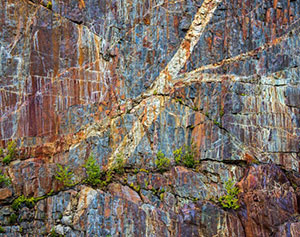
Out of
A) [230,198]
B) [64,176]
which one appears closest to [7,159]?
[64,176]

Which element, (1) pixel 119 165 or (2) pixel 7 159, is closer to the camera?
(2) pixel 7 159

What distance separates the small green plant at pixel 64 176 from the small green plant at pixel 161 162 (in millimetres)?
2266

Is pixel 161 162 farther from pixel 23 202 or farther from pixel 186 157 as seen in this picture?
pixel 23 202

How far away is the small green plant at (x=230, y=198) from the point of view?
9.38 meters

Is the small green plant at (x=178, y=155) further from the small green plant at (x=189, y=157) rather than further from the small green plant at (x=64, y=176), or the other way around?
the small green plant at (x=64, y=176)

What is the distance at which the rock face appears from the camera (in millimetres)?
9000

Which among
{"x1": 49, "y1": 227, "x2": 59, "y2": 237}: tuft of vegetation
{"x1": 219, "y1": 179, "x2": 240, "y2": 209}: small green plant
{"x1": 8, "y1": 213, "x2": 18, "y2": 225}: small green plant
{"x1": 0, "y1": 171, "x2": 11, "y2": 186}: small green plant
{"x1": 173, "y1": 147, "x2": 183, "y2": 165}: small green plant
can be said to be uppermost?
{"x1": 173, "y1": 147, "x2": 183, "y2": 165}: small green plant

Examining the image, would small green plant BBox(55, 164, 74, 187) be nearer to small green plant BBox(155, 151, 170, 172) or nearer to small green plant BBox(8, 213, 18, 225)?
small green plant BBox(8, 213, 18, 225)

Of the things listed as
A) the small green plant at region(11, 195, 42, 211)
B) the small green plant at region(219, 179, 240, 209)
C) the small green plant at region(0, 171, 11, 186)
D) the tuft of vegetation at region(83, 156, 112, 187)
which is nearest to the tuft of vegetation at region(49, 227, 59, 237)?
the small green plant at region(11, 195, 42, 211)

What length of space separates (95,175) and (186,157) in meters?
2.47

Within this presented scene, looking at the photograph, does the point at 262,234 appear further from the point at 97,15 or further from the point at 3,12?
the point at 3,12

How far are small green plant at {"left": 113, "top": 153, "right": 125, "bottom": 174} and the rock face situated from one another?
10 cm

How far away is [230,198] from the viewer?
942 centimetres

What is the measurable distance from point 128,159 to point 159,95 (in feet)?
6.39
